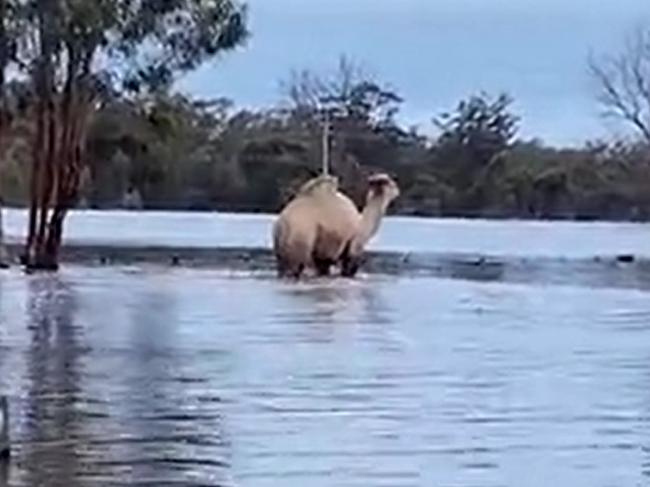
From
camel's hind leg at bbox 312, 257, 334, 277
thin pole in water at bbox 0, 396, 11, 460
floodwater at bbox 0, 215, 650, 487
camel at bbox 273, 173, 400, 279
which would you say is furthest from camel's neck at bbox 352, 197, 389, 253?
thin pole in water at bbox 0, 396, 11, 460

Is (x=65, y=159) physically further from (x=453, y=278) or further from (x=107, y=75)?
(x=453, y=278)

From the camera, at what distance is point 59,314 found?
19.7 metres

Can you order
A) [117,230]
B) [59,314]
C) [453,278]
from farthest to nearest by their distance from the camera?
[117,230], [453,278], [59,314]

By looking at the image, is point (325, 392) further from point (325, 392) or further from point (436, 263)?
point (436, 263)

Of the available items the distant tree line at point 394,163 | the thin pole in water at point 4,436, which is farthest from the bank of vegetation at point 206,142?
the thin pole in water at point 4,436

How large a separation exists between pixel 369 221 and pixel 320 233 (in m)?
1.16

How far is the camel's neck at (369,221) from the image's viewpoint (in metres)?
30.3

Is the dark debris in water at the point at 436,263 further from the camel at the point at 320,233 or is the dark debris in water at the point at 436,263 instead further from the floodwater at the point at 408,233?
the floodwater at the point at 408,233

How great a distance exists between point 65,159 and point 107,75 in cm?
157

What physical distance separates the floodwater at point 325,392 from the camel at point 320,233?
7335 mm

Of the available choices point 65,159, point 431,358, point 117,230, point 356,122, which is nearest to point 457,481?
point 431,358

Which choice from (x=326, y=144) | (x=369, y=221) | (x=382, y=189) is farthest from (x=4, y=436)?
(x=326, y=144)

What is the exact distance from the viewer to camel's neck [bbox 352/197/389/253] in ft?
99.6

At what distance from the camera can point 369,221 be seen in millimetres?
31156
